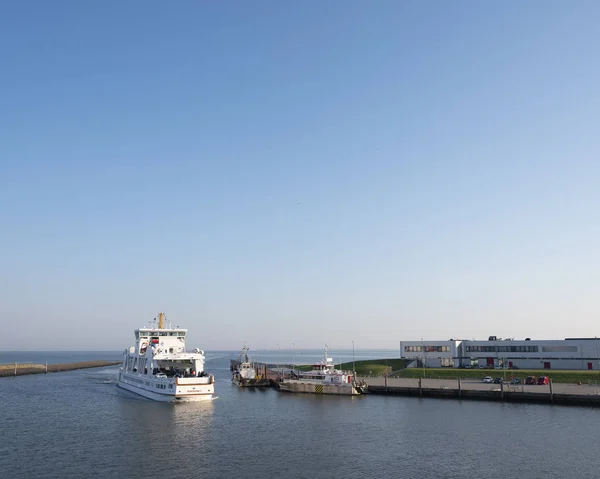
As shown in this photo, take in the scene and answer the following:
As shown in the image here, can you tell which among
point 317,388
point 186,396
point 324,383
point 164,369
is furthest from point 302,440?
point 164,369

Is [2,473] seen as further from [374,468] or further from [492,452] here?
[492,452]

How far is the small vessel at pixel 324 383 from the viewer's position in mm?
84375

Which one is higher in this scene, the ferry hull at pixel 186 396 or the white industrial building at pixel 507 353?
the white industrial building at pixel 507 353

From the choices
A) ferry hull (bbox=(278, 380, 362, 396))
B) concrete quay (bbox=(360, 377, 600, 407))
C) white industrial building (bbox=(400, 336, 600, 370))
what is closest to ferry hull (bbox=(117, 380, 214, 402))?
ferry hull (bbox=(278, 380, 362, 396))

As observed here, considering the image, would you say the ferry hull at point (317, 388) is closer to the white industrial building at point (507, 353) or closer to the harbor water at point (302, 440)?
the harbor water at point (302, 440)

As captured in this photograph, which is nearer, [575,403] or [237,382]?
[575,403]

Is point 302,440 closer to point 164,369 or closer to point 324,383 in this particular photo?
point 324,383

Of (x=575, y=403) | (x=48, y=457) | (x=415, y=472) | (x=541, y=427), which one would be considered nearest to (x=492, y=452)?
(x=415, y=472)

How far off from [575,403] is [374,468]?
135ft

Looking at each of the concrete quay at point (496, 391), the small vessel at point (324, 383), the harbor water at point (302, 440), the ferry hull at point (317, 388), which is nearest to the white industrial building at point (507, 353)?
the concrete quay at point (496, 391)

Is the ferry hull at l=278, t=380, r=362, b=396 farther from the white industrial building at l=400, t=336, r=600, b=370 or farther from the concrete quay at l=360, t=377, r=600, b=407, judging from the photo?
the white industrial building at l=400, t=336, r=600, b=370

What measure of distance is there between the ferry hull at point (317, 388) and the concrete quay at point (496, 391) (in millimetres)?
3771

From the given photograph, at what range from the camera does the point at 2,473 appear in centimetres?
3922

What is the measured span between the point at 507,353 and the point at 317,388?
53.0 m
